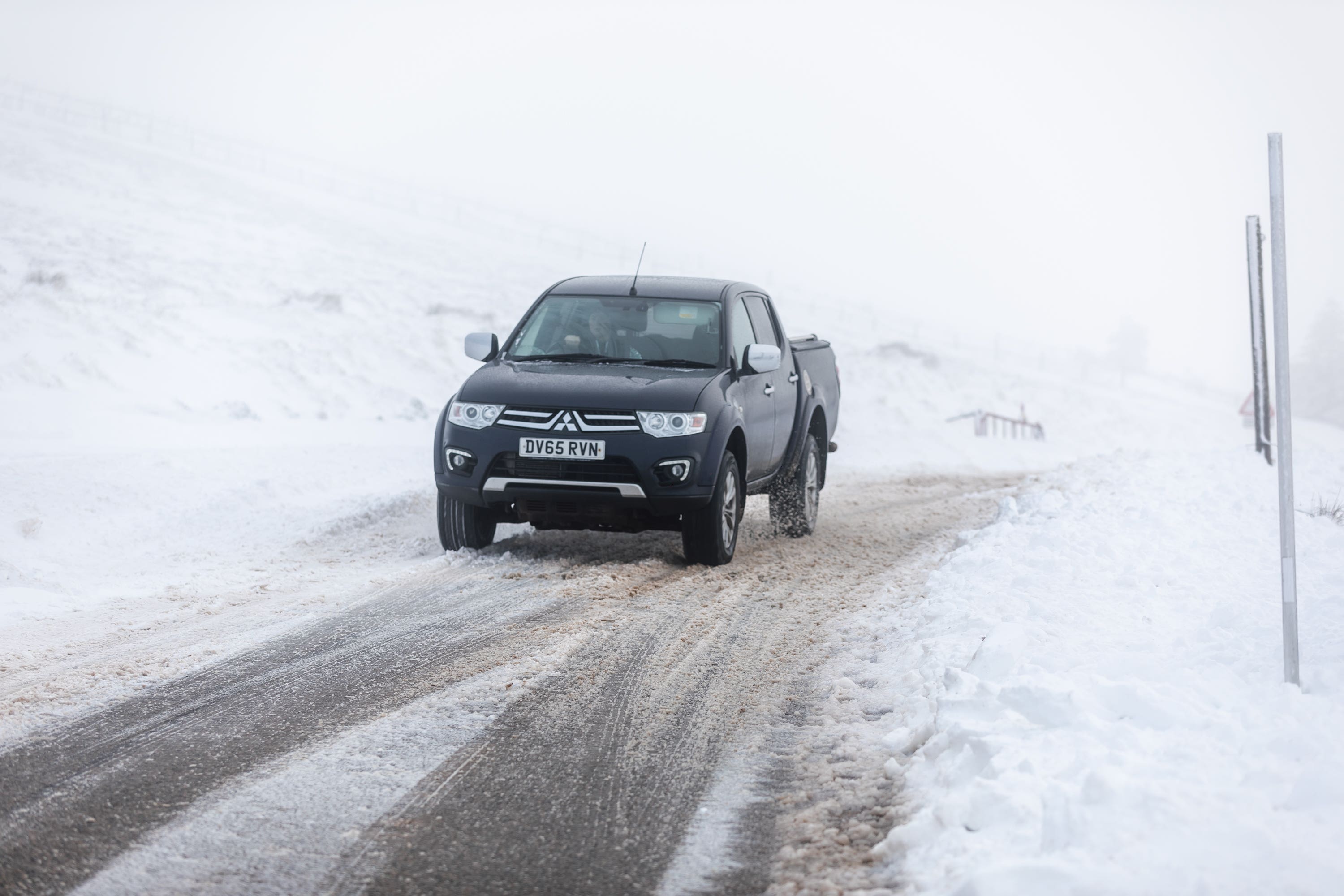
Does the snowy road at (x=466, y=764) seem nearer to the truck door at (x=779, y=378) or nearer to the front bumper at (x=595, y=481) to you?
the front bumper at (x=595, y=481)

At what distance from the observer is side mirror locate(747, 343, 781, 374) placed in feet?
25.5

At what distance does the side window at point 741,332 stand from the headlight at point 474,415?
68.8 inches

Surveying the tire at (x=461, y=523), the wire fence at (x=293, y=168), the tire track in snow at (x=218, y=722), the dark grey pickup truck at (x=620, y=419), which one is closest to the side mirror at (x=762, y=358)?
the dark grey pickup truck at (x=620, y=419)

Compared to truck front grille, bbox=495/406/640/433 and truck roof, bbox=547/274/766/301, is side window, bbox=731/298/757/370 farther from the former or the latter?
truck front grille, bbox=495/406/640/433

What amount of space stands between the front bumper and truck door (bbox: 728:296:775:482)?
2.67 ft

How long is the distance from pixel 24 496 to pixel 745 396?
5.51 metres

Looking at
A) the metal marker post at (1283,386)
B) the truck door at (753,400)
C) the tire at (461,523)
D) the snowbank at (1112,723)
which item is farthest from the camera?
the truck door at (753,400)

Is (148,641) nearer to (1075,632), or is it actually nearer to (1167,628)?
(1075,632)

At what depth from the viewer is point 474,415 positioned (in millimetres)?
7289

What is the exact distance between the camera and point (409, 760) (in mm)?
3955

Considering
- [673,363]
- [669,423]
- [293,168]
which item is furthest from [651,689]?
[293,168]

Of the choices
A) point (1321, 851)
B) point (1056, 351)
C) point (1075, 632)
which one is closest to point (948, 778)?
point (1321, 851)

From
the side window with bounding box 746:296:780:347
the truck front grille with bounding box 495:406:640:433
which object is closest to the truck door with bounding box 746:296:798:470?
the side window with bounding box 746:296:780:347

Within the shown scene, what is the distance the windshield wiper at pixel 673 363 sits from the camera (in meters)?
7.78
